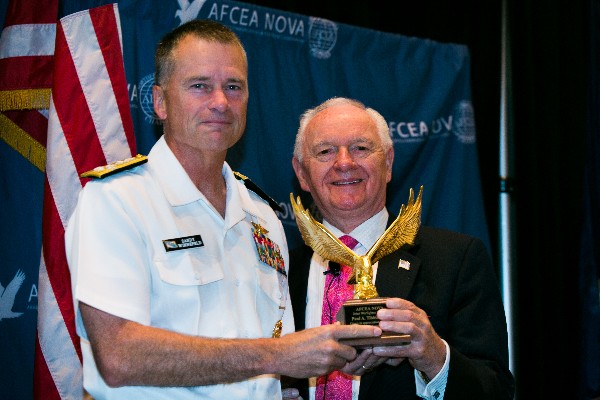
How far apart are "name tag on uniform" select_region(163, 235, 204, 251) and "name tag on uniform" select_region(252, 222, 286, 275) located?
32cm

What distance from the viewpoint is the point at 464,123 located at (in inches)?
179

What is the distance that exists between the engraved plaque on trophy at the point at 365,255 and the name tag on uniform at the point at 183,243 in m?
0.50

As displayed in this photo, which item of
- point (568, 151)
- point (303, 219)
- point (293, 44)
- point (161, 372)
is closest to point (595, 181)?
point (568, 151)

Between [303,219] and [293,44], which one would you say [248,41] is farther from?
[303,219]

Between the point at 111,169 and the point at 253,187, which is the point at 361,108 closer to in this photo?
the point at 253,187

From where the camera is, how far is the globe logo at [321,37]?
13.7ft

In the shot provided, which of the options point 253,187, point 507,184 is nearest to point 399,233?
point 253,187

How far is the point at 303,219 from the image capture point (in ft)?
9.60

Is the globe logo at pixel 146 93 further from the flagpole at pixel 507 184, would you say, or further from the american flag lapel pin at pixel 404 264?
the flagpole at pixel 507 184

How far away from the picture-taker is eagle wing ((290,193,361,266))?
2.85 metres

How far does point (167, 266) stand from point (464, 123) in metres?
2.58

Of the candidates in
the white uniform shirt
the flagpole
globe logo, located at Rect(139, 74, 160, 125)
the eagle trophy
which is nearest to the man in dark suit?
the eagle trophy

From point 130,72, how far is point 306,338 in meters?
1.70

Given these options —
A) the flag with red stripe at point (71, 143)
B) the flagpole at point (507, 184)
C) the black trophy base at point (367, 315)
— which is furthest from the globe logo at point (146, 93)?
the flagpole at point (507, 184)
